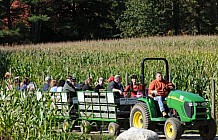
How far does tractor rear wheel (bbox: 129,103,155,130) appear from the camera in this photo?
573 inches

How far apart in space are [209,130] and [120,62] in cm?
1496

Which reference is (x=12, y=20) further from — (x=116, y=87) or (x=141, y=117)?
(x=141, y=117)

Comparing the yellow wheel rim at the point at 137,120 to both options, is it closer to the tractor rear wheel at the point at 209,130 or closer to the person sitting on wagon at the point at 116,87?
the person sitting on wagon at the point at 116,87

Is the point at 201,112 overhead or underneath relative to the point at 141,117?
overhead

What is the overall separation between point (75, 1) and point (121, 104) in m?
40.3

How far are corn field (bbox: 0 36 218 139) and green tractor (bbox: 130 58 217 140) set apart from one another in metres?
3.59

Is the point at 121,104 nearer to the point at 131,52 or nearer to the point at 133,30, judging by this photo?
the point at 131,52

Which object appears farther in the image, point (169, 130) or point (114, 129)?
point (114, 129)

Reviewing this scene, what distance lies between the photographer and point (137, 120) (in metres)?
15.1

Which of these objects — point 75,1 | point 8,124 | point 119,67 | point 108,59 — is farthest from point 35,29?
point 8,124

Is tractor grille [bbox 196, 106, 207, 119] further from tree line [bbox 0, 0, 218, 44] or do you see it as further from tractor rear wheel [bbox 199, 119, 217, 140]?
tree line [bbox 0, 0, 218, 44]

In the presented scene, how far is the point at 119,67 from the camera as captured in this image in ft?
84.4

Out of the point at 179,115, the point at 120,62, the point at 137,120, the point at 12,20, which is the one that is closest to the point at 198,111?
the point at 179,115

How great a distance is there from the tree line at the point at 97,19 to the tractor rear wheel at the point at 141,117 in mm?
36244
